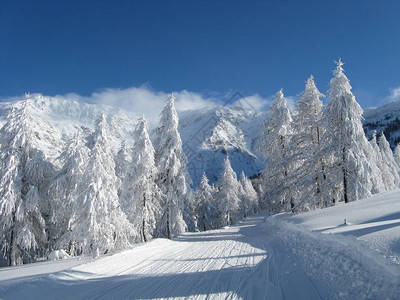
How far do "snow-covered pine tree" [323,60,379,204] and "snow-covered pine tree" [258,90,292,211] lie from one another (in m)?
4.43

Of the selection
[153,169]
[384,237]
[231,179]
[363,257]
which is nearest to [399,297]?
[363,257]

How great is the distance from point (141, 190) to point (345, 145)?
1685cm

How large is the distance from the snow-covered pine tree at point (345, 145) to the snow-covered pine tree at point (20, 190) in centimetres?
2132

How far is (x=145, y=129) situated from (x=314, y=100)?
16272 mm

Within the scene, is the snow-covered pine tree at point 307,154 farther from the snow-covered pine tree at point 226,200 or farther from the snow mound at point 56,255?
the snow-covered pine tree at point 226,200

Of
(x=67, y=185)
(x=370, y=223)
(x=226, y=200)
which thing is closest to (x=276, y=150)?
(x=370, y=223)

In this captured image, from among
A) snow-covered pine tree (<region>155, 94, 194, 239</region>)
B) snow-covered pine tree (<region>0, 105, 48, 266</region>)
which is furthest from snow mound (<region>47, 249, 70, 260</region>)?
snow-covered pine tree (<region>155, 94, 194, 239</region>)

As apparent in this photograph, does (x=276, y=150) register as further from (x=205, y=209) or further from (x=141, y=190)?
(x=205, y=209)

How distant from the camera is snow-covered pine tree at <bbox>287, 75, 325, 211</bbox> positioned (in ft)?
65.3

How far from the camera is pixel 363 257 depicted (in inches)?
257

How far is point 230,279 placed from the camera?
7133 mm

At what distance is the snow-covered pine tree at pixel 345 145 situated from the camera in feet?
56.7

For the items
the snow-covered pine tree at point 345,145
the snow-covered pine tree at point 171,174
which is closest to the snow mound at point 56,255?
the snow-covered pine tree at point 171,174

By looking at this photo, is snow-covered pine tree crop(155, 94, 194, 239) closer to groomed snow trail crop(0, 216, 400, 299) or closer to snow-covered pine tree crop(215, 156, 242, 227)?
groomed snow trail crop(0, 216, 400, 299)
